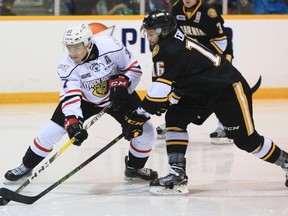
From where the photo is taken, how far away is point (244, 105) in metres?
3.60

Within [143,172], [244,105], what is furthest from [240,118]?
[143,172]

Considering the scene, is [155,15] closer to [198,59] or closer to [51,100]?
[198,59]

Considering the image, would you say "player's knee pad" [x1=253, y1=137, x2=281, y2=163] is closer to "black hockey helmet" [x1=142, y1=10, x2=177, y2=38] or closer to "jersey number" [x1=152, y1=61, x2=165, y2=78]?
"jersey number" [x1=152, y1=61, x2=165, y2=78]

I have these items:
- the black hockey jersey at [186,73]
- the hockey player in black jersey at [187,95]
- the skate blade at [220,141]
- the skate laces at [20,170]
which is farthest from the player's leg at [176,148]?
the skate blade at [220,141]

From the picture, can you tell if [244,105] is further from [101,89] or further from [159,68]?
[101,89]

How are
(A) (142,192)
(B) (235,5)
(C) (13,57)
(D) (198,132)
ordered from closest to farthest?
(A) (142,192), (D) (198,132), (C) (13,57), (B) (235,5)

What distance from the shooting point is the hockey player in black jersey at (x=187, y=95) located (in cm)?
347

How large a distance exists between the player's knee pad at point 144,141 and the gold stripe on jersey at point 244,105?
58 centimetres

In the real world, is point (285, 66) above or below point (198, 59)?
below

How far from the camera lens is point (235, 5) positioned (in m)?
7.12

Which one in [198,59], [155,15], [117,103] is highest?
[155,15]

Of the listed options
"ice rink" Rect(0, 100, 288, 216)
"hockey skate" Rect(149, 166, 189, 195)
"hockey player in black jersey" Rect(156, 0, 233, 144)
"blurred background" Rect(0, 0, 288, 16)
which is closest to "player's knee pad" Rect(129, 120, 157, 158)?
"ice rink" Rect(0, 100, 288, 216)

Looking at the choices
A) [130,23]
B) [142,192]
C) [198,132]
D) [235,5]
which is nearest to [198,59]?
[142,192]

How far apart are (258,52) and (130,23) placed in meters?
1.25
